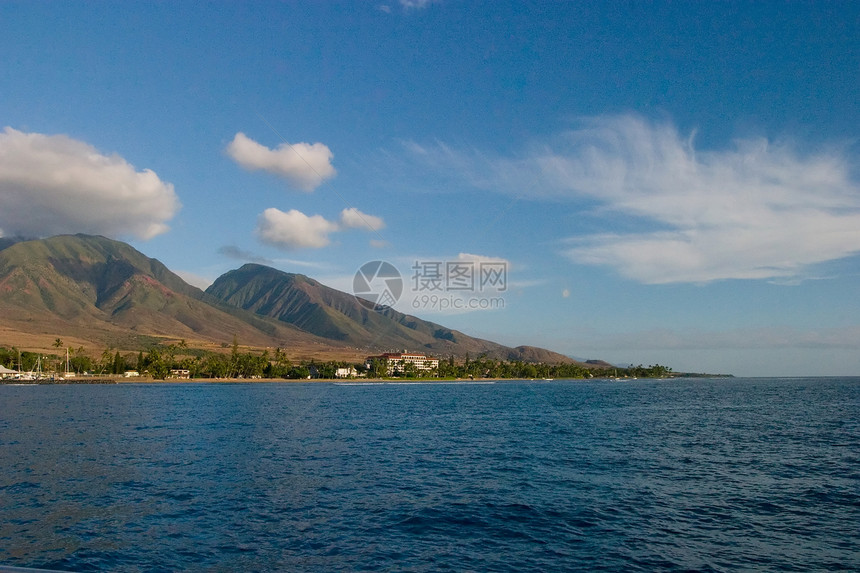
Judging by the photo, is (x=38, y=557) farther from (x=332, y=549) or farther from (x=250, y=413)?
(x=250, y=413)

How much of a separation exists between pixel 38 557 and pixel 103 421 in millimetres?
61253

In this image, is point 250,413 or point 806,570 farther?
point 250,413

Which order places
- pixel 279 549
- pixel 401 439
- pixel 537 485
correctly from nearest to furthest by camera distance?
pixel 279 549
pixel 537 485
pixel 401 439

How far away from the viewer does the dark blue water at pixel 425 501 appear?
955 inches

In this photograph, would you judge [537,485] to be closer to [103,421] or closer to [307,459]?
[307,459]

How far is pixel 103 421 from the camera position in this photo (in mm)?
77750

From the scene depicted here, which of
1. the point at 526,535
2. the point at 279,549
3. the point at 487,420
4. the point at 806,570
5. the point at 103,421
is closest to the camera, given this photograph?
the point at 806,570

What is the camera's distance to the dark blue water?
24.2m

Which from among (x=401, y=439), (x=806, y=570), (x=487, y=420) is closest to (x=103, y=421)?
→ (x=401, y=439)

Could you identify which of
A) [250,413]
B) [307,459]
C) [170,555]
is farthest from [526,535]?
[250,413]

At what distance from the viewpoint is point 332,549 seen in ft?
Result: 81.4

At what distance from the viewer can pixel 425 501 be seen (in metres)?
33.2

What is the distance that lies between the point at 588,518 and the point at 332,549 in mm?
13371

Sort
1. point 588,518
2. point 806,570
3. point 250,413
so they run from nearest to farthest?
point 806,570 < point 588,518 < point 250,413
